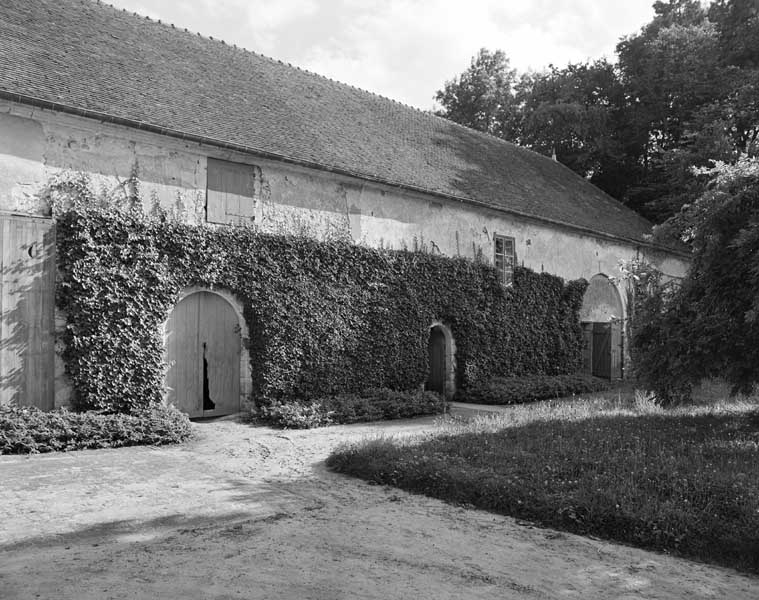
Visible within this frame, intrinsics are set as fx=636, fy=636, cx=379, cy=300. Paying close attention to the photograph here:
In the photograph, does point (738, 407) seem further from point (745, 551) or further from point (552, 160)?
point (552, 160)

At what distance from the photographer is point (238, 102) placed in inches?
574

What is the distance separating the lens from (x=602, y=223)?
2203 cm

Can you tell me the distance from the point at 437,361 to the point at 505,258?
3.71 meters

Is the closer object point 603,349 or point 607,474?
point 607,474

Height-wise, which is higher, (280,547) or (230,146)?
(230,146)

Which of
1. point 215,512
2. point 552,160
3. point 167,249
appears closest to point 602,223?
point 552,160

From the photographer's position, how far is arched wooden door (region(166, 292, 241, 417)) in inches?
474

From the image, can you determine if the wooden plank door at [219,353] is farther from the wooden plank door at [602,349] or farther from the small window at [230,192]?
the wooden plank door at [602,349]

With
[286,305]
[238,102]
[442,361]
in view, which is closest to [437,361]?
[442,361]

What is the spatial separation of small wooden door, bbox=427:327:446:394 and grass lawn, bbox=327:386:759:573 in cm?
647

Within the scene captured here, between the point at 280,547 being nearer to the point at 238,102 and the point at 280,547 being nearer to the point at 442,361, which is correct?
the point at 238,102

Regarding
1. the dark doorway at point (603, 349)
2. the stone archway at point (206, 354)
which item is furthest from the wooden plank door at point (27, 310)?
the dark doorway at point (603, 349)

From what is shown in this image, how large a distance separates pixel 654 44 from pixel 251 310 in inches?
846

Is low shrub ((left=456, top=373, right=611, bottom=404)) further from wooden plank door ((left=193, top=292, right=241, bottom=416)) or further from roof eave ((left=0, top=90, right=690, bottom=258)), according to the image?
wooden plank door ((left=193, top=292, right=241, bottom=416))
